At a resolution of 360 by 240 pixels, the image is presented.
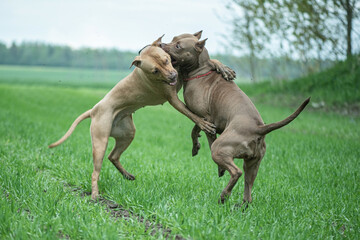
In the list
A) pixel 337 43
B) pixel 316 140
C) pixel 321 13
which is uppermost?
pixel 321 13

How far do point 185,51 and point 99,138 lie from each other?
1616 millimetres

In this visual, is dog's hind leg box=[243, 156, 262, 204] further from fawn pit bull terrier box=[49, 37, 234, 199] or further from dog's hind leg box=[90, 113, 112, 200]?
dog's hind leg box=[90, 113, 112, 200]

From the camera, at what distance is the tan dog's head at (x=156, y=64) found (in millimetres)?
4340

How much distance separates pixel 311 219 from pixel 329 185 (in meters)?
1.58

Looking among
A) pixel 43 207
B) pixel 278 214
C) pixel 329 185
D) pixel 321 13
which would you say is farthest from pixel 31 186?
pixel 321 13

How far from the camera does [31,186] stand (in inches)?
187

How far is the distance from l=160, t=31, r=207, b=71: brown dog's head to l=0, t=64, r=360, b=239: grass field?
1504 millimetres

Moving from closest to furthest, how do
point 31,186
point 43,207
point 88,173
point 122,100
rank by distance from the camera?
1. point 43,207
2. point 31,186
3. point 122,100
4. point 88,173

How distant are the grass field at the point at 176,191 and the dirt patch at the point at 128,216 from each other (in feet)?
0.10

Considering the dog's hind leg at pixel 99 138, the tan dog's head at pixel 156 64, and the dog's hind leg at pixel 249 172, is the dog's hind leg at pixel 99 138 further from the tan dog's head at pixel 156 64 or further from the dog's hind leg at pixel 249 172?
the dog's hind leg at pixel 249 172

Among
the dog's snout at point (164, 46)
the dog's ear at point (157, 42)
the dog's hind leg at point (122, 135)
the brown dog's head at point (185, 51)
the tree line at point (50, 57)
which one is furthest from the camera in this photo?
the tree line at point (50, 57)

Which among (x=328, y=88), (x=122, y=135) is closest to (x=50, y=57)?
(x=328, y=88)

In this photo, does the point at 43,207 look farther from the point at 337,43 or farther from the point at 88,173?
the point at 337,43

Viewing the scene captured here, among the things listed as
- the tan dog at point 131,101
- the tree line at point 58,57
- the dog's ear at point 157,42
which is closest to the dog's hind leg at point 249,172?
the tan dog at point 131,101
